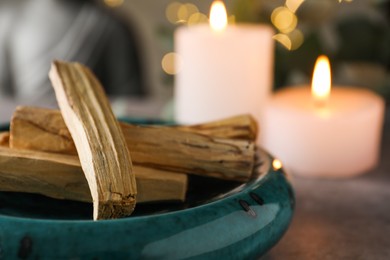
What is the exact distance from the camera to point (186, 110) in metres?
0.60

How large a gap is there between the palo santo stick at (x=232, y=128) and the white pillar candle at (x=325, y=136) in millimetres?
161

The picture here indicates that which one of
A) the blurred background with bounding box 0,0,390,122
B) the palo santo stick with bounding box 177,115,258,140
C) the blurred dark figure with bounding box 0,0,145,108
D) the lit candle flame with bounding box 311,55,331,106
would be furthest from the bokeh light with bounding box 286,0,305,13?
the blurred dark figure with bounding box 0,0,145,108

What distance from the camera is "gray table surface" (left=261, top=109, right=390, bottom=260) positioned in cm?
38

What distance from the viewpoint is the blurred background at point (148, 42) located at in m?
0.69

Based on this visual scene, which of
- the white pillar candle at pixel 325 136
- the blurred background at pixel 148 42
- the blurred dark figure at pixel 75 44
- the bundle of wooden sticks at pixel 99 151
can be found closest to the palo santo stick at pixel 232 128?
the bundle of wooden sticks at pixel 99 151

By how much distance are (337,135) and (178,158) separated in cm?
22

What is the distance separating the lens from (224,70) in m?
0.58

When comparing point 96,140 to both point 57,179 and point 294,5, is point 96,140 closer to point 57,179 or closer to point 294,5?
point 57,179

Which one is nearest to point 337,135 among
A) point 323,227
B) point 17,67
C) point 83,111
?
point 323,227

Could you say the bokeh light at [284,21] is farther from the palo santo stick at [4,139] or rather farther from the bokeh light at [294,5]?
the palo santo stick at [4,139]

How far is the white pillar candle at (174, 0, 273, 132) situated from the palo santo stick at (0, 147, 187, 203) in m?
0.26

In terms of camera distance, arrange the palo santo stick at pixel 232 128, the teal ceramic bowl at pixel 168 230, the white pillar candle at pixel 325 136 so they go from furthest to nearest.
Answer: the white pillar candle at pixel 325 136, the palo santo stick at pixel 232 128, the teal ceramic bowl at pixel 168 230

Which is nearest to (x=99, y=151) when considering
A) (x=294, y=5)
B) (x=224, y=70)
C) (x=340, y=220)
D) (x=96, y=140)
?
(x=96, y=140)

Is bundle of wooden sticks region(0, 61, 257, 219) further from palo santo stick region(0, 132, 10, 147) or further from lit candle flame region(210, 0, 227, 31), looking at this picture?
lit candle flame region(210, 0, 227, 31)
